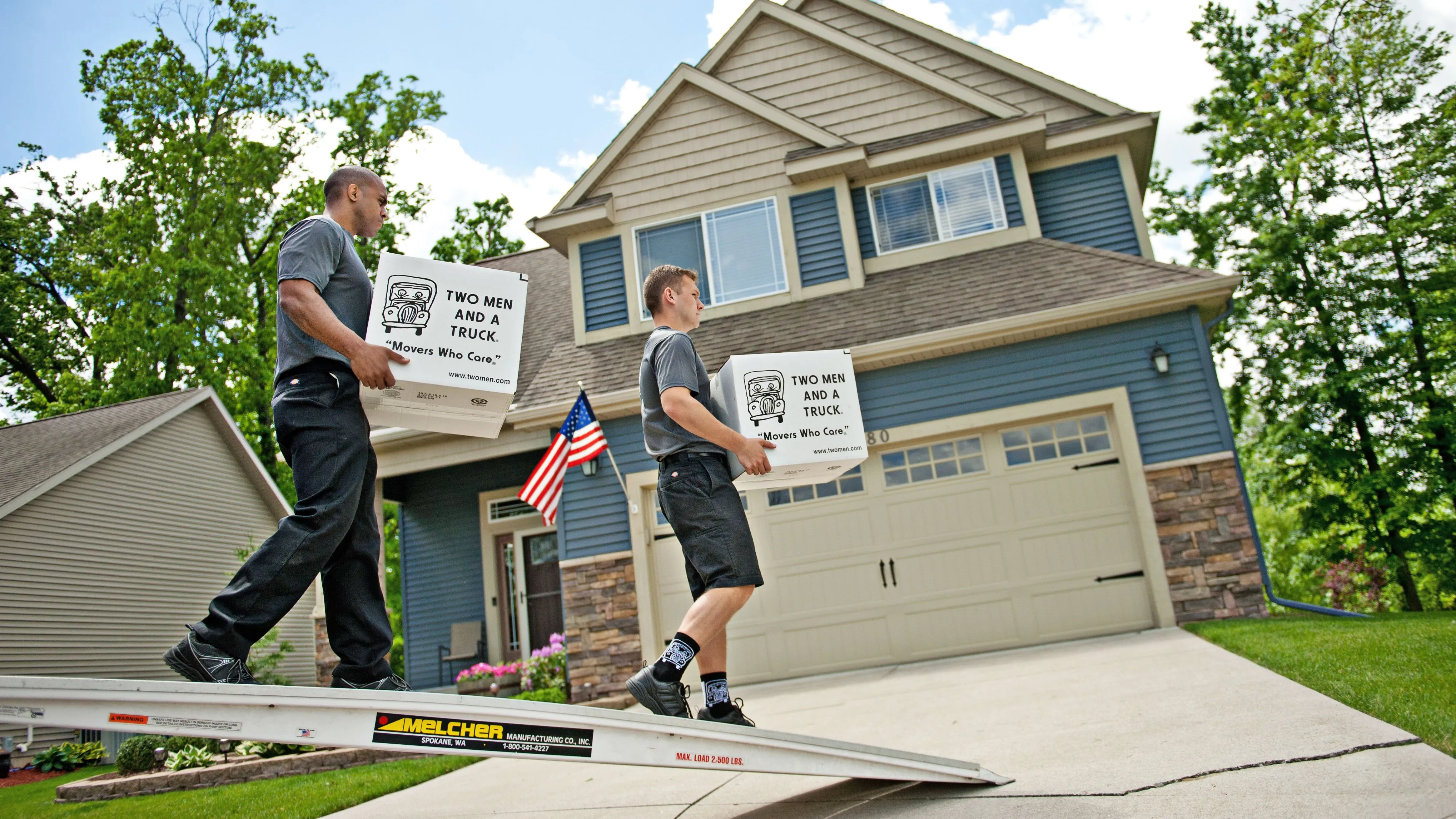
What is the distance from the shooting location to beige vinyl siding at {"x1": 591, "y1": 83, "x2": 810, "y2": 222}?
1091cm

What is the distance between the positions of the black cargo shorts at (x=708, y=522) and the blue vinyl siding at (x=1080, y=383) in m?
4.94

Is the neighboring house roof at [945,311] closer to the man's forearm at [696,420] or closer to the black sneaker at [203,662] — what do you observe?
the man's forearm at [696,420]

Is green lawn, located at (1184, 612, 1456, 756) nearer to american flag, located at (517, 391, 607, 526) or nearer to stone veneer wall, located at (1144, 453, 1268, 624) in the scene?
stone veneer wall, located at (1144, 453, 1268, 624)

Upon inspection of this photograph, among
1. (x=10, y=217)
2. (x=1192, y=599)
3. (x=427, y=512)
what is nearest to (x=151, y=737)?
(x=427, y=512)

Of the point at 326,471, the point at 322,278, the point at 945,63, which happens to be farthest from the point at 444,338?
the point at 945,63

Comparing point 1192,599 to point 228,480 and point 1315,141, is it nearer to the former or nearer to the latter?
point 1315,141

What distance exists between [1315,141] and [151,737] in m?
15.8

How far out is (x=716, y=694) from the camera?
321 cm

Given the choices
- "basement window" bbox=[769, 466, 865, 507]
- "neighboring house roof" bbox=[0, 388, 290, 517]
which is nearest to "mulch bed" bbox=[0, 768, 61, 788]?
"neighboring house roof" bbox=[0, 388, 290, 517]

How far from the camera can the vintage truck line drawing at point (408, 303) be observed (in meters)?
2.87

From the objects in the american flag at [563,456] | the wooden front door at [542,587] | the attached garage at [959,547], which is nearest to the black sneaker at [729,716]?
the american flag at [563,456]

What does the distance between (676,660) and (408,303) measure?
142 cm

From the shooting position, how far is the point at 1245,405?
1427 cm

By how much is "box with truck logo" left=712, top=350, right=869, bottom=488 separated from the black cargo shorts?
16 cm
